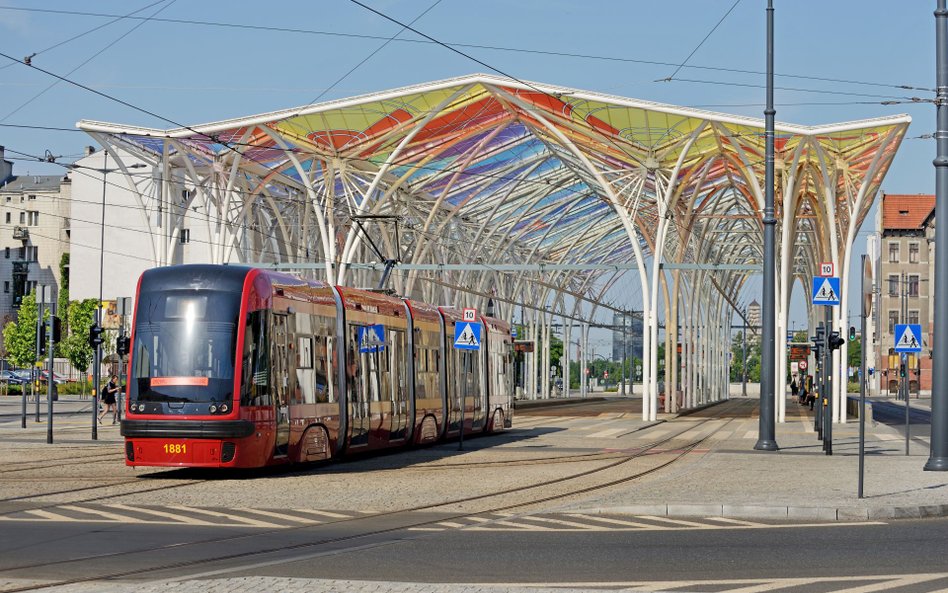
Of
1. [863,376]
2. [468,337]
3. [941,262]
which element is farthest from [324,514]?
[468,337]

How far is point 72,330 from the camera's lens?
3927 inches

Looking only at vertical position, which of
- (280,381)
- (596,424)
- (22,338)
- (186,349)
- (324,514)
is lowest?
(596,424)

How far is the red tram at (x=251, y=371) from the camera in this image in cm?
1966

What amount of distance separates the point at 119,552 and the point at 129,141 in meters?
38.0

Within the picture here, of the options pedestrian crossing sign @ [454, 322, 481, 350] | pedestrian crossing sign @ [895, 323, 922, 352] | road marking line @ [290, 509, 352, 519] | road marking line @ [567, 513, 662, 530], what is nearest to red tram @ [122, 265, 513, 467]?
pedestrian crossing sign @ [454, 322, 481, 350]

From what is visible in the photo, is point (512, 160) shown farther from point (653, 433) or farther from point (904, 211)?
point (904, 211)

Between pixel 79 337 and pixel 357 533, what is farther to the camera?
pixel 79 337

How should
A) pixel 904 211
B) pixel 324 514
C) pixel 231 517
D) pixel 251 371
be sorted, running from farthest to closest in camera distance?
pixel 904 211 → pixel 251 371 → pixel 324 514 → pixel 231 517

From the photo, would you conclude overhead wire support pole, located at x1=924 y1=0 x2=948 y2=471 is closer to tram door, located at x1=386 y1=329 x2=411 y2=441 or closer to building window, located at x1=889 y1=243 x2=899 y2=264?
tram door, located at x1=386 y1=329 x2=411 y2=441

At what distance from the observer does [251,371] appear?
65.8 ft

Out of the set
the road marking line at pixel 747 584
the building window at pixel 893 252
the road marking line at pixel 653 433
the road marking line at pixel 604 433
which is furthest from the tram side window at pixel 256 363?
the building window at pixel 893 252

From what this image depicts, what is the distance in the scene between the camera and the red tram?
19.7 m

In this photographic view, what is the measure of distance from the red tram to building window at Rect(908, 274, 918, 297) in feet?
369

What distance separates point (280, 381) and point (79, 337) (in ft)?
259
